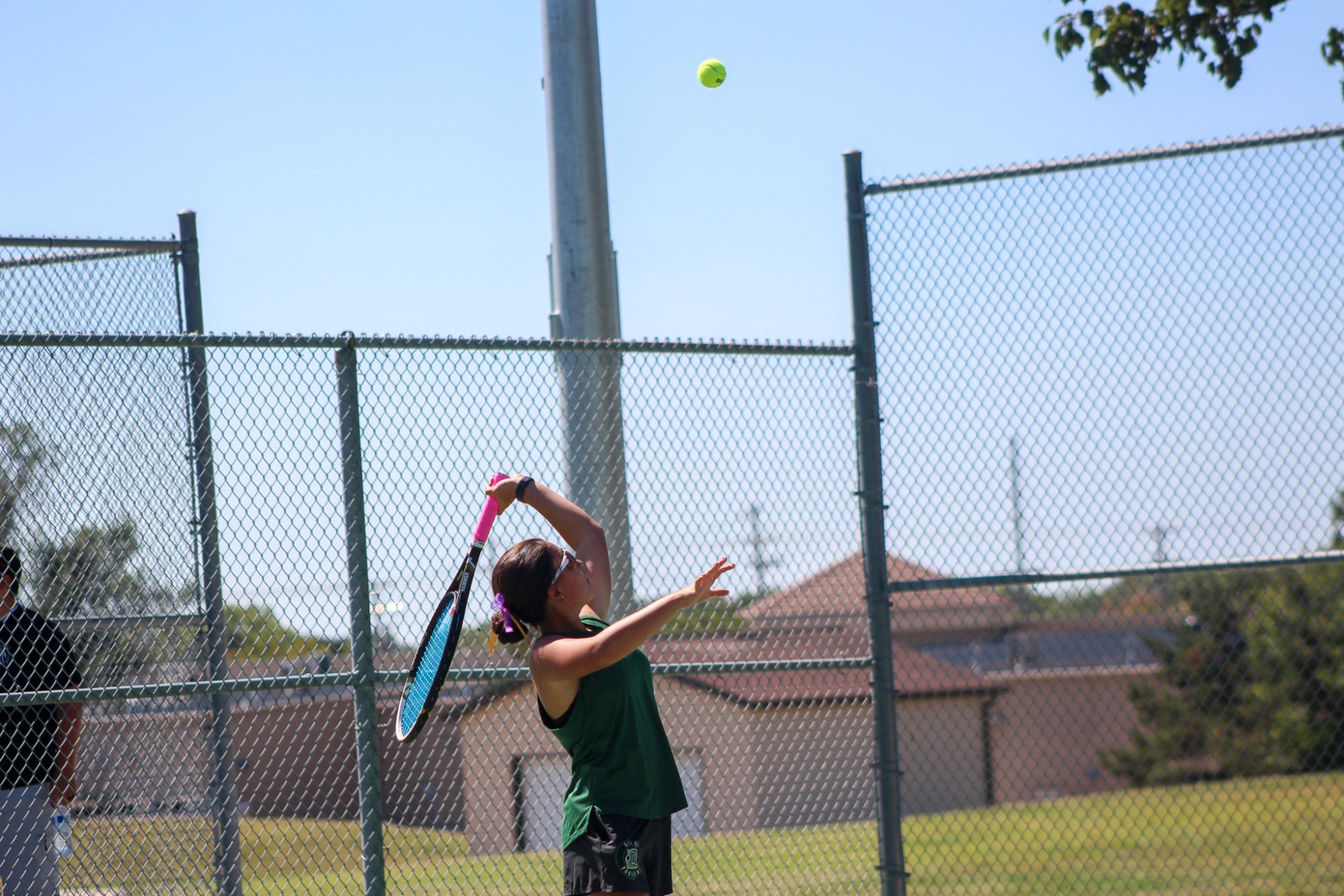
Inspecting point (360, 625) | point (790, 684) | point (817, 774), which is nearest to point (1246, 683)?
point (790, 684)

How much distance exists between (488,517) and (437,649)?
423 mm

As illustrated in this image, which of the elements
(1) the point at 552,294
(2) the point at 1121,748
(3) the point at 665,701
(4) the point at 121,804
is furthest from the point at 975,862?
(2) the point at 1121,748

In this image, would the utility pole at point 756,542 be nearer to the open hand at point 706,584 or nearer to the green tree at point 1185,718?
the open hand at point 706,584

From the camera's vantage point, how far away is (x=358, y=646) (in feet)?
16.1

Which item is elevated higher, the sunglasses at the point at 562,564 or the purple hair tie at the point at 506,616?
the sunglasses at the point at 562,564

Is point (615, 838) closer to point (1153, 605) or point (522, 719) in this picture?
point (522, 719)

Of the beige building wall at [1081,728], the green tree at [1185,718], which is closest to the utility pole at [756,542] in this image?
the green tree at [1185,718]

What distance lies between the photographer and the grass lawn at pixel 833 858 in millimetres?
5445

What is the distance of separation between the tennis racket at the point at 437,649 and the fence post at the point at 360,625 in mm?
852

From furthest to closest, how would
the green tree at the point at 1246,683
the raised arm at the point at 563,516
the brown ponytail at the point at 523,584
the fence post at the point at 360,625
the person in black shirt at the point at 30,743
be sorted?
the green tree at the point at 1246,683 → the person in black shirt at the point at 30,743 → the fence post at the point at 360,625 → the raised arm at the point at 563,516 → the brown ponytail at the point at 523,584

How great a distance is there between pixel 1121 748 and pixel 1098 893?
88.9ft

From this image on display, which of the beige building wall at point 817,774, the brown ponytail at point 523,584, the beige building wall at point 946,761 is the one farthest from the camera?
the beige building wall at point 946,761

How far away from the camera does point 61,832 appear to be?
504 centimetres

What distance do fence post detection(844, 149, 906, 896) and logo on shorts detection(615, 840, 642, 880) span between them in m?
2.10
